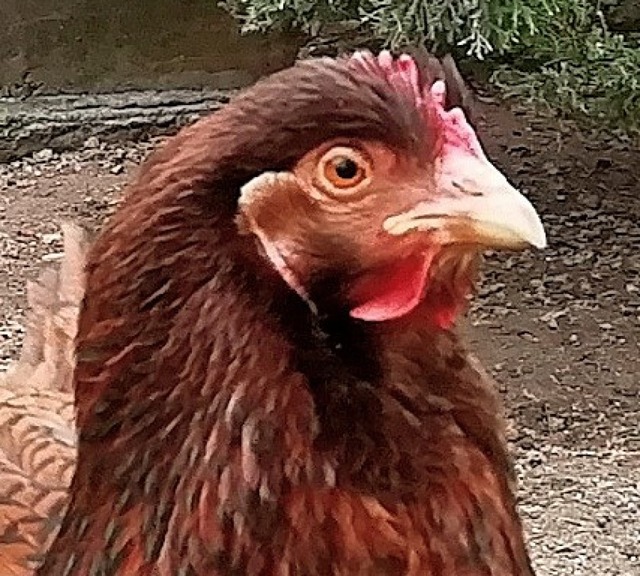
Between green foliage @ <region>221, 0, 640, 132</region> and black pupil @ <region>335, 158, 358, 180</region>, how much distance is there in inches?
67.9

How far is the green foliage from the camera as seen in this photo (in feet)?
10.5

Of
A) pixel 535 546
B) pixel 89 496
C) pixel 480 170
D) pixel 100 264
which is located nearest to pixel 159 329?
pixel 100 264

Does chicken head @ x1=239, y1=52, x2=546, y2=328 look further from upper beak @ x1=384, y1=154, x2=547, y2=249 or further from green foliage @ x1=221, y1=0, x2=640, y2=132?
green foliage @ x1=221, y1=0, x2=640, y2=132

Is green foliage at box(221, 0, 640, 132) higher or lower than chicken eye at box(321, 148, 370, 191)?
higher

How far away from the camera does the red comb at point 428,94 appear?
58.6 inches

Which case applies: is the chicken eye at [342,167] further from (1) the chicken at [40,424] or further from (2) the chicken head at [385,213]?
(1) the chicken at [40,424]

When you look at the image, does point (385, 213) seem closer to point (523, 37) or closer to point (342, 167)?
point (342, 167)

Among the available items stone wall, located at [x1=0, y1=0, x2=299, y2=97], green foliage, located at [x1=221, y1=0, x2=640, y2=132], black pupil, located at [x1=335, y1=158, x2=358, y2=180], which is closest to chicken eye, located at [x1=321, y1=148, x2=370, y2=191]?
black pupil, located at [x1=335, y1=158, x2=358, y2=180]

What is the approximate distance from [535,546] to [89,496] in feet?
5.07

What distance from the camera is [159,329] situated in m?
1.48

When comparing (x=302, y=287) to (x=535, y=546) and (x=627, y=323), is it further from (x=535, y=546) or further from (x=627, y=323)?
(x=627, y=323)

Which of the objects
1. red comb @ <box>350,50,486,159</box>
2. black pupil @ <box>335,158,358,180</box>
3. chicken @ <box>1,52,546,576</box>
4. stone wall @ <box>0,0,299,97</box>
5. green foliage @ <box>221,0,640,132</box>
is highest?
stone wall @ <box>0,0,299,97</box>

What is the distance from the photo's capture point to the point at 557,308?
12.1 feet

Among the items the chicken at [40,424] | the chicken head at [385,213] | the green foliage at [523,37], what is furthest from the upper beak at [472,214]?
the green foliage at [523,37]
